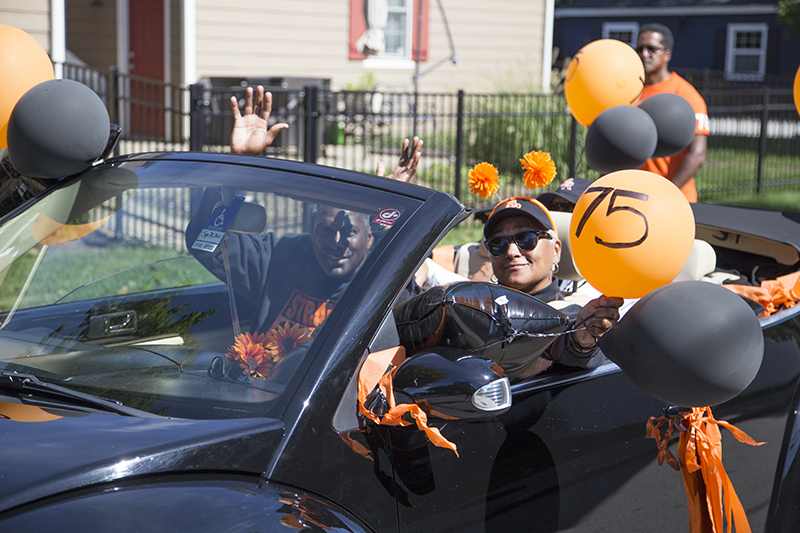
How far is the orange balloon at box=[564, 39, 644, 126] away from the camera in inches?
170

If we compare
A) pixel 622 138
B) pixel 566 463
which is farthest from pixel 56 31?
pixel 566 463

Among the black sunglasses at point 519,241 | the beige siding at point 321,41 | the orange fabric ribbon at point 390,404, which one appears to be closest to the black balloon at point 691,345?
the orange fabric ribbon at point 390,404

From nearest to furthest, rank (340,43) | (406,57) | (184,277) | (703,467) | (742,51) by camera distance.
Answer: (703,467)
(184,277)
(340,43)
(406,57)
(742,51)

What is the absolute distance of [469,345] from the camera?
1980mm

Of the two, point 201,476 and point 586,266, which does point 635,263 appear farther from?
point 201,476

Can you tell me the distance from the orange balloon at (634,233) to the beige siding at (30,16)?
9.44 meters

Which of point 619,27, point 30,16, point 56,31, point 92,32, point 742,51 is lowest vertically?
point 56,31

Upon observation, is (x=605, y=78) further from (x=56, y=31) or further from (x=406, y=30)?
(x=406, y=30)

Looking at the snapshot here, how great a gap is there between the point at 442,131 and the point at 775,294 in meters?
9.39

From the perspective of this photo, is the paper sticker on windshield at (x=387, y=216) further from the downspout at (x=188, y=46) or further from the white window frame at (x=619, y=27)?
the white window frame at (x=619, y=27)

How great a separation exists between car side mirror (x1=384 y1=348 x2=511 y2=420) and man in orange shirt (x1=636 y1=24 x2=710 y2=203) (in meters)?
3.08

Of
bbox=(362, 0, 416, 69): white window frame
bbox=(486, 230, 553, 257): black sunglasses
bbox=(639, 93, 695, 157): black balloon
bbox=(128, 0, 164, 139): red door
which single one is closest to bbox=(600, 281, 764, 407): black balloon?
bbox=(486, 230, 553, 257): black sunglasses

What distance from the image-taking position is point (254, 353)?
6.45 feet

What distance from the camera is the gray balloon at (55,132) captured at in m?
2.62
